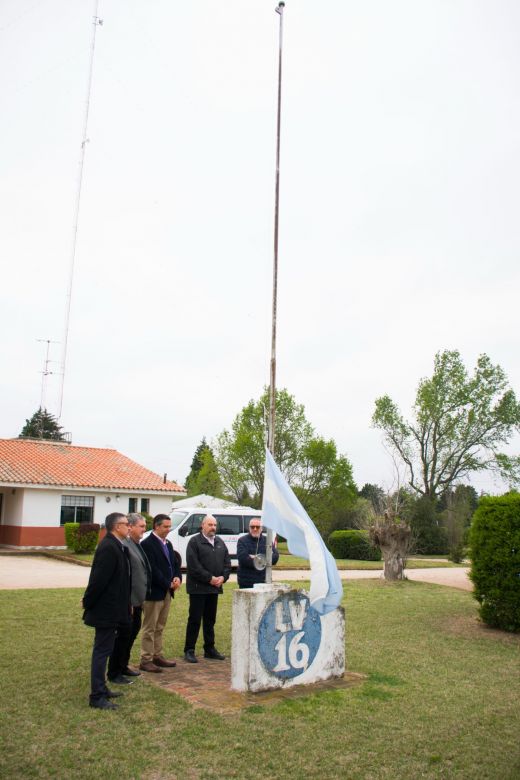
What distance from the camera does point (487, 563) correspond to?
10492 mm

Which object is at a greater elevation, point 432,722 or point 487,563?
point 487,563

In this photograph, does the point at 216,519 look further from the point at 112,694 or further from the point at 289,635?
the point at 112,694

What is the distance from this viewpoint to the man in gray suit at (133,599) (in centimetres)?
675

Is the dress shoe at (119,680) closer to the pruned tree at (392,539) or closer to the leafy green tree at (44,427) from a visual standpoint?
the pruned tree at (392,539)

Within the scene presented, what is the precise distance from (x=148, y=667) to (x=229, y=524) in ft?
48.1

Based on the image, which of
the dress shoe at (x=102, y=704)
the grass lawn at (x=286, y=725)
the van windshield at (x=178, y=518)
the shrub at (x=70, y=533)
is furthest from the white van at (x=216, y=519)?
the dress shoe at (x=102, y=704)

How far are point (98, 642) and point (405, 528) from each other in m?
12.7

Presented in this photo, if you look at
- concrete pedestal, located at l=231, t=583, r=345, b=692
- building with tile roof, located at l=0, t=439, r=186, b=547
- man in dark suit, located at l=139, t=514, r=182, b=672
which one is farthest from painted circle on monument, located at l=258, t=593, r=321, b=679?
building with tile roof, located at l=0, t=439, r=186, b=547

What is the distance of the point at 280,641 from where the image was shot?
663 cm

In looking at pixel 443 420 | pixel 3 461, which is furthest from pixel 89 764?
pixel 443 420

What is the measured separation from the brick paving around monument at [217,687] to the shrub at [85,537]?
18904 millimetres

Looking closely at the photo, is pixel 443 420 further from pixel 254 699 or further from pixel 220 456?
pixel 254 699

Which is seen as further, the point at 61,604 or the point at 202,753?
the point at 61,604

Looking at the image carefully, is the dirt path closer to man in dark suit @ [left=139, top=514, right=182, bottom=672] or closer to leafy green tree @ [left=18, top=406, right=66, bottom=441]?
man in dark suit @ [left=139, top=514, right=182, bottom=672]
